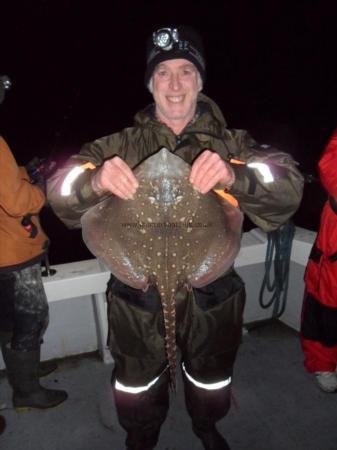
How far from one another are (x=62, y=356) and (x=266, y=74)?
201ft

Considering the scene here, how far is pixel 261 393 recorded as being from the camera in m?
3.41

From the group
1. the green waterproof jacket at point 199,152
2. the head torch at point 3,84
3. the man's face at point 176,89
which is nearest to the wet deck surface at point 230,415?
the green waterproof jacket at point 199,152

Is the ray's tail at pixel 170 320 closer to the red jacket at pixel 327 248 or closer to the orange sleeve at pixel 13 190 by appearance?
the orange sleeve at pixel 13 190

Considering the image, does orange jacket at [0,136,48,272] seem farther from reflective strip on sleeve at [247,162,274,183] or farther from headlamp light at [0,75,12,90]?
reflective strip on sleeve at [247,162,274,183]

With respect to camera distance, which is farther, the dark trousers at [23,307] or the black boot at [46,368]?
the black boot at [46,368]

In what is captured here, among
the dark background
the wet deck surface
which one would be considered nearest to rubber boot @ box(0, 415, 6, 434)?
the wet deck surface

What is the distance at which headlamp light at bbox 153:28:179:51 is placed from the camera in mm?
2324

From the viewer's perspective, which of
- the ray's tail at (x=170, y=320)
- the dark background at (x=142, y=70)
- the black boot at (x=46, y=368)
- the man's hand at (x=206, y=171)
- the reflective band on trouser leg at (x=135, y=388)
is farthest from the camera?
the dark background at (x=142, y=70)

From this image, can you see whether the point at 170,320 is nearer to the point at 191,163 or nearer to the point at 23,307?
the point at 191,163

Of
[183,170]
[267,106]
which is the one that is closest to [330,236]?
[183,170]

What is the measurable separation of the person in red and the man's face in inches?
50.3

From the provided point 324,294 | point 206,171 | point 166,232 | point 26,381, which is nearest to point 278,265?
point 324,294

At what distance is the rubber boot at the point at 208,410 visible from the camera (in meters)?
2.67

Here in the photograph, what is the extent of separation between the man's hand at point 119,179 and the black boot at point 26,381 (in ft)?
6.57
